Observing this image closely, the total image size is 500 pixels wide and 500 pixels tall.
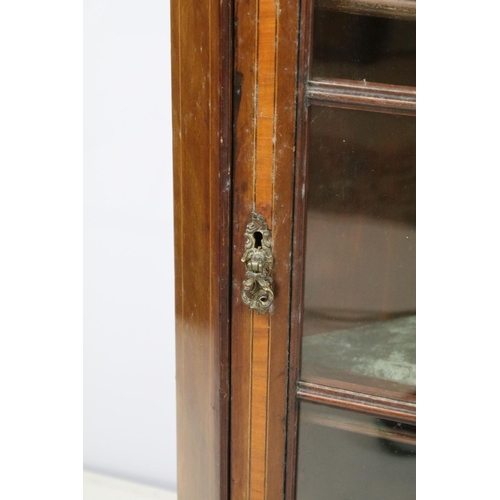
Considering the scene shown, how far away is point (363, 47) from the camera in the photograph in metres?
0.75

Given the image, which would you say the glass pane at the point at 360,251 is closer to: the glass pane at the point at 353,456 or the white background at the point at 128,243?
the glass pane at the point at 353,456

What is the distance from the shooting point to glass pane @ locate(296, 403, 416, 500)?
833mm

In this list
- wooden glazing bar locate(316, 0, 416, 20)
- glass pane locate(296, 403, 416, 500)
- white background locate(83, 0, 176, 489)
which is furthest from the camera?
white background locate(83, 0, 176, 489)

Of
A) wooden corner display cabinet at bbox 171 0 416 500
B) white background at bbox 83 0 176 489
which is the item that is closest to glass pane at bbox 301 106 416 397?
wooden corner display cabinet at bbox 171 0 416 500

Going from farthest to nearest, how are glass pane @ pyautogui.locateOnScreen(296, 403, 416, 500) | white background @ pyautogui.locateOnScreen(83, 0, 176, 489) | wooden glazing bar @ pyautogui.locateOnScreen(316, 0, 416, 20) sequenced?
white background @ pyautogui.locateOnScreen(83, 0, 176, 489) < glass pane @ pyautogui.locateOnScreen(296, 403, 416, 500) < wooden glazing bar @ pyautogui.locateOnScreen(316, 0, 416, 20)

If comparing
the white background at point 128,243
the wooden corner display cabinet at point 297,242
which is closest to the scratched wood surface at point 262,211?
the wooden corner display cabinet at point 297,242

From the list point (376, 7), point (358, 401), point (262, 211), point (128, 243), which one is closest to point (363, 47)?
point (376, 7)

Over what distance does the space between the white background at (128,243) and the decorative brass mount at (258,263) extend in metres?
0.45

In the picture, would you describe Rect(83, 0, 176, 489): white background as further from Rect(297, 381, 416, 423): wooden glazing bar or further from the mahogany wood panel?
Rect(297, 381, 416, 423): wooden glazing bar

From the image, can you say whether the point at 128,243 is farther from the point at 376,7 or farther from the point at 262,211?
the point at 376,7

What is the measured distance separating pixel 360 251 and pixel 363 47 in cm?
20

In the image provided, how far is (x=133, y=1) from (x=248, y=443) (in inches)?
26.1

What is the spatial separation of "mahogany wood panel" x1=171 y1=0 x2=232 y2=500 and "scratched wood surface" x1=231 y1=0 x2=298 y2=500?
12mm

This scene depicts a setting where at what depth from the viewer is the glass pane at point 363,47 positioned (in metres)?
0.74
